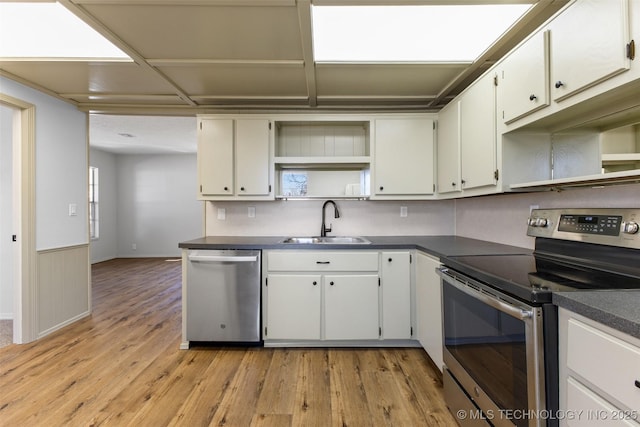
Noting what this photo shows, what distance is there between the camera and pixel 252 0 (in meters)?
1.50

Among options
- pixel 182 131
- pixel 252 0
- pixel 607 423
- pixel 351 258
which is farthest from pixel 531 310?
pixel 182 131

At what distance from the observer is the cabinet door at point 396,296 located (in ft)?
7.77

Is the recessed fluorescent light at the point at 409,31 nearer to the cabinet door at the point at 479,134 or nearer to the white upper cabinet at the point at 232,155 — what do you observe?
the cabinet door at the point at 479,134

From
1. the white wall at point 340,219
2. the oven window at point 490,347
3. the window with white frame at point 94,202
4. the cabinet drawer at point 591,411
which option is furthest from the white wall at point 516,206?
the window with white frame at point 94,202

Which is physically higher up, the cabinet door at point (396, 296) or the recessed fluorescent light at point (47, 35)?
the recessed fluorescent light at point (47, 35)

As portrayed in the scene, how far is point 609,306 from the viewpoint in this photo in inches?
32.1

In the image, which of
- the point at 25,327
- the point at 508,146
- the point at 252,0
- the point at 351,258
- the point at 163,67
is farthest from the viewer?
the point at 25,327

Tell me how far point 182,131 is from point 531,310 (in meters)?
5.19

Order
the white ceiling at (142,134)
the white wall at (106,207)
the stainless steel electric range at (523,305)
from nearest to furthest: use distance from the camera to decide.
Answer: the stainless steel electric range at (523,305), the white ceiling at (142,134), the white wall at (106,207)

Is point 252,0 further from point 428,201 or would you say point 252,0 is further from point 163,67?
point 428,201

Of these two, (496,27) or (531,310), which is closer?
(531,310)

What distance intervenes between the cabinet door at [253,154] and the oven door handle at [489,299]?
173cm

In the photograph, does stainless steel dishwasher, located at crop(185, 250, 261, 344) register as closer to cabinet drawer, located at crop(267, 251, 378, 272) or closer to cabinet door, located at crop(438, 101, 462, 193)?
cabinet drawer, located at crop(267, 251, 378, 272)

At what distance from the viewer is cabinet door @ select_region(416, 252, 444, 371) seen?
1.95 meters
